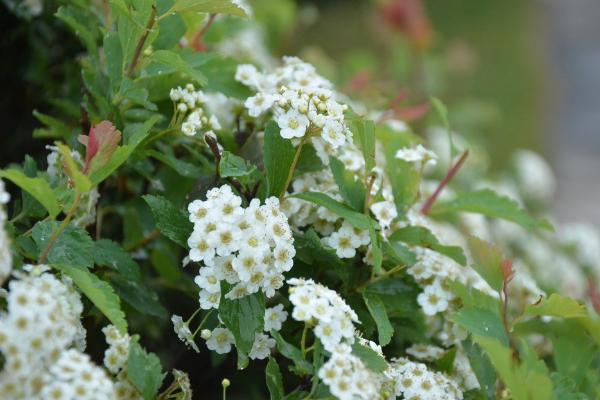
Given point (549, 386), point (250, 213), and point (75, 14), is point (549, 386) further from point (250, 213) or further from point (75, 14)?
point (75, 14)

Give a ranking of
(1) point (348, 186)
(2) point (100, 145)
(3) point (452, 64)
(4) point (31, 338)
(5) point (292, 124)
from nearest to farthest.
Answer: (4) point (31, 338), (2) point (100, 145), (5) point (292, 124), (1) point (348, 186), (3) point (452, 64)

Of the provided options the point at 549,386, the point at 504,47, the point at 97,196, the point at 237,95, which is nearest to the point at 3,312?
the point at 97,196

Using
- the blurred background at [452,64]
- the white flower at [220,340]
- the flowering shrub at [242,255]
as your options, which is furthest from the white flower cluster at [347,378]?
the blurred background at [452,64]

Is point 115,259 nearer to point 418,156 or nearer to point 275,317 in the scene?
point 275,317

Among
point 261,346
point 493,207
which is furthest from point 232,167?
point 493,207

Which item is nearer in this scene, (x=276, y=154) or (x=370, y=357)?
(x=370, y=357)
